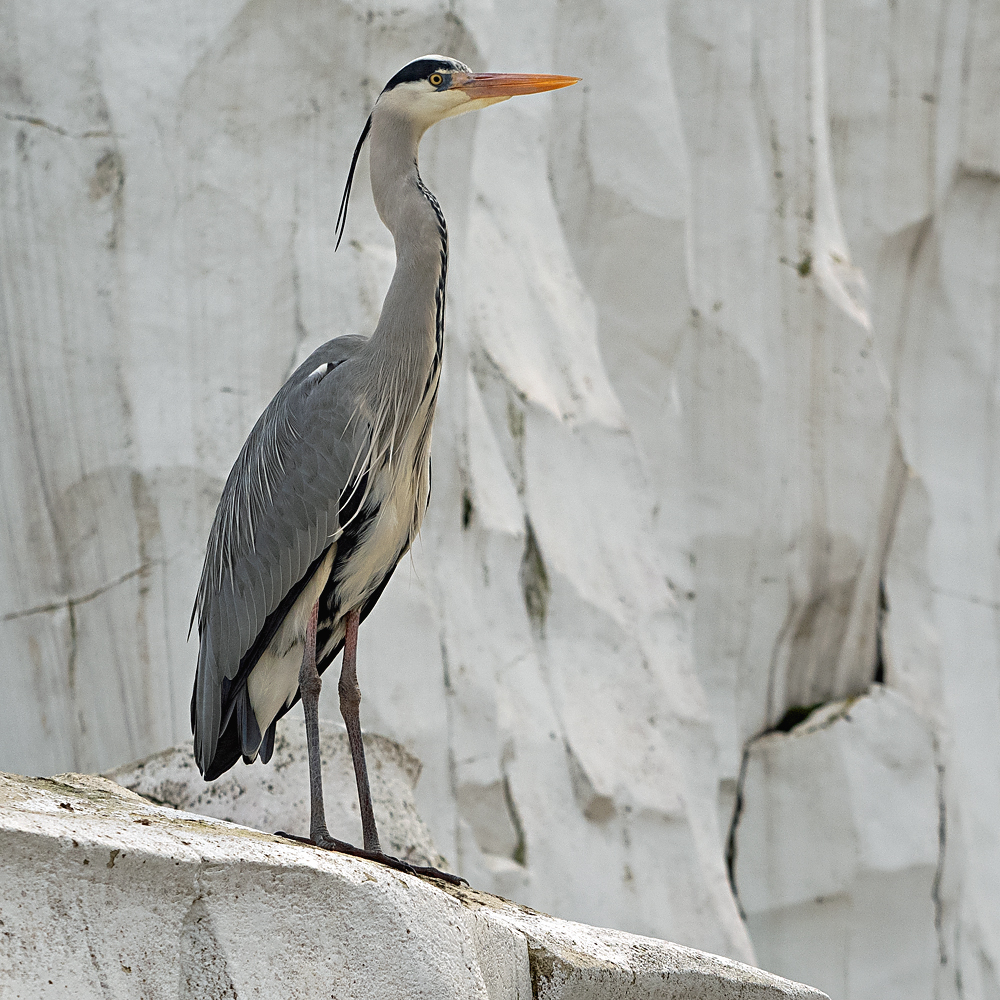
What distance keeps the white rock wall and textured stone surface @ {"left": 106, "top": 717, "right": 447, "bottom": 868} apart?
0.54m

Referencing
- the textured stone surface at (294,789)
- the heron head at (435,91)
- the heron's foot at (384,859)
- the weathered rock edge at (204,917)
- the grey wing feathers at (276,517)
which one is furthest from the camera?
the textured stone surface at (294,789)

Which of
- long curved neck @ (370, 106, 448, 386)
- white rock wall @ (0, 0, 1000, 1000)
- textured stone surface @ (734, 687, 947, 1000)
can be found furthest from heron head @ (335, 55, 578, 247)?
textured stone surface @ (734, 687, 947, 1000)

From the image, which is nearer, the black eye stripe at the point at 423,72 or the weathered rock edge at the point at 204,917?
the weathered rock edge at the point at 204,917

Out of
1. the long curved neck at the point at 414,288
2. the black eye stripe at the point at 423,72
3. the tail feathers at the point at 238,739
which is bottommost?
the tail feathers at the point at 238,739

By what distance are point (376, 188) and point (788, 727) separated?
4.22m

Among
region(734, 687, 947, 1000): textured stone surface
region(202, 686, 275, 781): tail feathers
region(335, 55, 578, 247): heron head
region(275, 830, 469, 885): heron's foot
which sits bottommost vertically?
region(734, 687, 947, 1000): textured stone surface

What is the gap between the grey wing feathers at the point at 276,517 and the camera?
2320 millimetres

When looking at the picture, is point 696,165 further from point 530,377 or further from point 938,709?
point 938,709

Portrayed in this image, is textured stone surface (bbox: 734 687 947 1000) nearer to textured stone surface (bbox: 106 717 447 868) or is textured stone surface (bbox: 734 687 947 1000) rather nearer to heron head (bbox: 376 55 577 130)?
textured stone surface (bbox: 106 717 447 868)

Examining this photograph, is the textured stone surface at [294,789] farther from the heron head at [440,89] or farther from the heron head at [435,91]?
the heron head at [440,89]

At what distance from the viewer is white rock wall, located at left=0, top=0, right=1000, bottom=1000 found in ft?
11.5

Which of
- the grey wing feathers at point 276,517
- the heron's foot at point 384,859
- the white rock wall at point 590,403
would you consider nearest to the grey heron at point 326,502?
the grey wing feathers at point 276,517

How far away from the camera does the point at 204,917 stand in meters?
1.52

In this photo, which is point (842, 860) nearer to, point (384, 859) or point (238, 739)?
point (238, 739)
